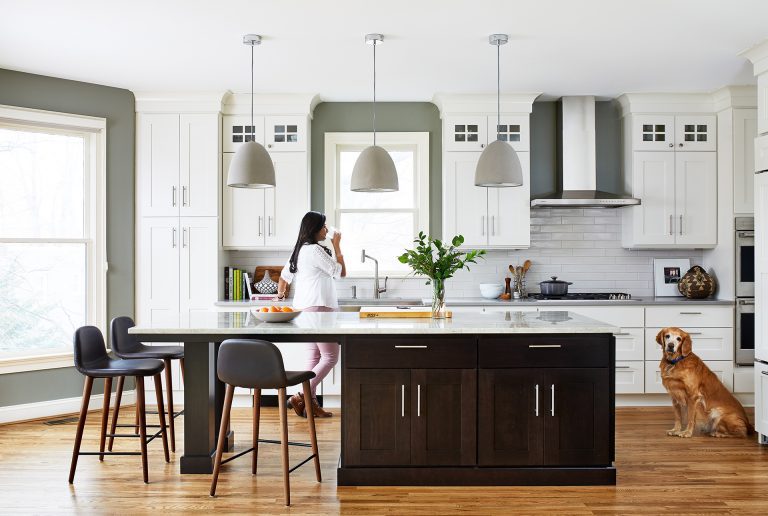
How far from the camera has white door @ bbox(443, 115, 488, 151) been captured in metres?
6.04

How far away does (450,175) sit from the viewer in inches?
238

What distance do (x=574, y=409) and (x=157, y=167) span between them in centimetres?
421

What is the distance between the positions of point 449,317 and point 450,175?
2.28m

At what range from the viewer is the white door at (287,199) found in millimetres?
6023

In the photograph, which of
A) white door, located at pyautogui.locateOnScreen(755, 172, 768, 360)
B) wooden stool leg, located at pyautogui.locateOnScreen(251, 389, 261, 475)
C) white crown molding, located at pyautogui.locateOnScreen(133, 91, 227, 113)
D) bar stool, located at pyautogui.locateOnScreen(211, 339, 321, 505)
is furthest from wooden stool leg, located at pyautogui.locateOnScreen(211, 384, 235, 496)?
white door, located at pyautogui.locateOnScreen(755, 172, 768, 360)

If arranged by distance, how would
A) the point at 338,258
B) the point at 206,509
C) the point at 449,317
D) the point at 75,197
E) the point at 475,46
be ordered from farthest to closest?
1. the point at 75,197
2. the point at 338,258
3. the point at 475,46
4. the point at 449,317
5. the point at 206,509

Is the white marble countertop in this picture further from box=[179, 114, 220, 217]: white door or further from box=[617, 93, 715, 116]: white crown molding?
box=[617, 93, 715, 116]: white crown molding

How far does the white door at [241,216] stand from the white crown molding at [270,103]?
44 centimetres

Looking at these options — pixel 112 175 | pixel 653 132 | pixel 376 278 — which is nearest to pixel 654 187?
pixel 653 132

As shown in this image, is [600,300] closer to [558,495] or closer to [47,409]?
[558,495]

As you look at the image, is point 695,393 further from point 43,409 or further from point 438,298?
point 43,409

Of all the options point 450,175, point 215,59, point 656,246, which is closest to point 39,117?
point 215,59

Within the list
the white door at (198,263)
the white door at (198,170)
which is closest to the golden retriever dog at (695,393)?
the white door at (198,263)

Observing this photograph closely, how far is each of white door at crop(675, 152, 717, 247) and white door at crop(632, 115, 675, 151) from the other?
179 mm
